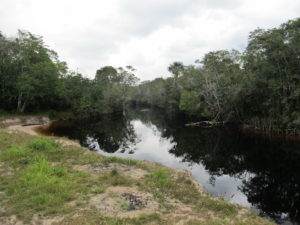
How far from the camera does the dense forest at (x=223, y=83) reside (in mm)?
21734

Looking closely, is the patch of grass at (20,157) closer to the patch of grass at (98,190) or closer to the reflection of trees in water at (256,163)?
the patch of grass at (98,190)

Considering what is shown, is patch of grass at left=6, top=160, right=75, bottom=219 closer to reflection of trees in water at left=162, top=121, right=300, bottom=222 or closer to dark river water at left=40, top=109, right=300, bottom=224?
dark river water at left=40, top=109, right=300, bottom=224

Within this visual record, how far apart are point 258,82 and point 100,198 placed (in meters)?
23.9

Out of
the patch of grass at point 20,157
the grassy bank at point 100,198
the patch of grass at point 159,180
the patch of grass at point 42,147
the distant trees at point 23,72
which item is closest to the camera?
the grassy bank at point 100,198

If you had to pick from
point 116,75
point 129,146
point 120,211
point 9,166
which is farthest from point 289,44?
point 116,75

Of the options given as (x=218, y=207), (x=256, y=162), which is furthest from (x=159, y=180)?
(x=256, y=162)

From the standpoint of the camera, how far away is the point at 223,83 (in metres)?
31.7

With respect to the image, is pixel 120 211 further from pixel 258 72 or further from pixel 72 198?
pixel 258 72

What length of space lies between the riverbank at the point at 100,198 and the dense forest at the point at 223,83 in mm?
17723

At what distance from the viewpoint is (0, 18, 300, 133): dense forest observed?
21734mm

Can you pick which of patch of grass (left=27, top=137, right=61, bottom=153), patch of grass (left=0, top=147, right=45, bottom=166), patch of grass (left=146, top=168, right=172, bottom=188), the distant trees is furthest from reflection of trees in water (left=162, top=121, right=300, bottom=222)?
the distant trees

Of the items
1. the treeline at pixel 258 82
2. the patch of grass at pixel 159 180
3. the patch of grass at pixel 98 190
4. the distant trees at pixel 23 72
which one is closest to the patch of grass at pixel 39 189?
the patch of grass at pixel 98 190

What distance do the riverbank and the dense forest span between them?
17723 millimetres

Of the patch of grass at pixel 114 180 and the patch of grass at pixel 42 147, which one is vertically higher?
the patch of grass at pixel 42 147
